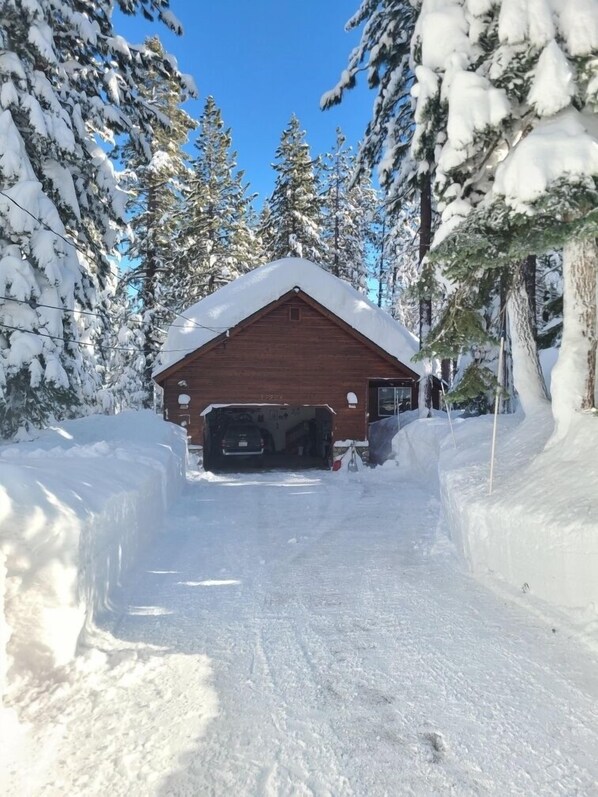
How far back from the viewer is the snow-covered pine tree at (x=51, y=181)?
418 inches

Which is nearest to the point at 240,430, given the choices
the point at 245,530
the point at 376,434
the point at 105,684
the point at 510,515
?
the point at 376,434

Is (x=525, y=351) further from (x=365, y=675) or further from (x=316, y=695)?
(x=316, y=695)

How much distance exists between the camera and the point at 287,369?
18562 mm

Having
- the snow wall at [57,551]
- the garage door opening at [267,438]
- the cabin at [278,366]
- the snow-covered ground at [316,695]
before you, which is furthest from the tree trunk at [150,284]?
the snow-covered ground at [316,695]

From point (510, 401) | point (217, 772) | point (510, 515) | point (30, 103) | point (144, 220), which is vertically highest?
point (144, 220)

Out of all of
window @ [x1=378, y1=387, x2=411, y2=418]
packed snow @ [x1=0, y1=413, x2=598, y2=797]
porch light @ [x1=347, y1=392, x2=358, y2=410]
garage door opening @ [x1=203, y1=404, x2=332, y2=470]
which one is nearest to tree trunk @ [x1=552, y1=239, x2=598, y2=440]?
packed snow @ [x1=0, y1=413, x2=598, y2=797]

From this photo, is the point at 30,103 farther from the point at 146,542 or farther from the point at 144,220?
the point at 144,220

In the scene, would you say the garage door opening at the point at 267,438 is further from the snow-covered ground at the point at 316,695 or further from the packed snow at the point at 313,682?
the snow-covered ground at the point at 316,695

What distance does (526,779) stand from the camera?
2.59 meters

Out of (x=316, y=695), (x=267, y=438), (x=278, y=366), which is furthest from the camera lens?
(x=267, y=438)

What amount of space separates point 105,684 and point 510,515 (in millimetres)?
3981

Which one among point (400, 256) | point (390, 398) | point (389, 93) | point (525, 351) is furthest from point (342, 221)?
point (525, 351)

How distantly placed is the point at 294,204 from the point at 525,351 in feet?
77.9

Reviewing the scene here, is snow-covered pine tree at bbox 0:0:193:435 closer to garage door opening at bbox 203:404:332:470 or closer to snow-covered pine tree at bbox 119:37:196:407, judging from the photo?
garage door opening at bbox 203:404:332:470
